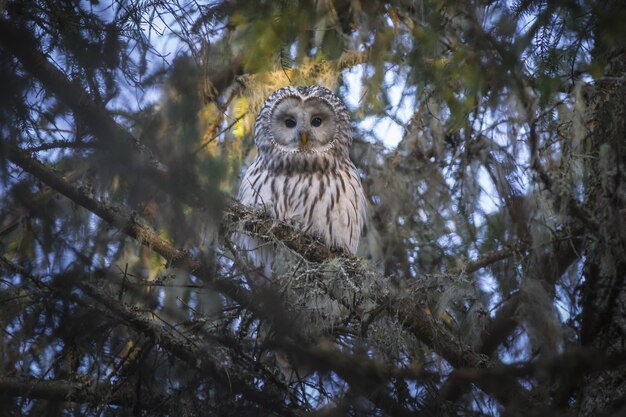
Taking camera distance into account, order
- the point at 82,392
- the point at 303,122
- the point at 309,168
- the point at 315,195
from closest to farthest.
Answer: the point at 82,392 → the point at 315,195 → the point at 309,168 → the point at 303,122

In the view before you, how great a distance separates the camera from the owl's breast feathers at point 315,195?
4664 millimetres

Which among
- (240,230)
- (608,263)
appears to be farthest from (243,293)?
(608,263)

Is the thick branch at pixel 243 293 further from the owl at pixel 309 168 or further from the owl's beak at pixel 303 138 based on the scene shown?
the owl's beak at pixel 303 138

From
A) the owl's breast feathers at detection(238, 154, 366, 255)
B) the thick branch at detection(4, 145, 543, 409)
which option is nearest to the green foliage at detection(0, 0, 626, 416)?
the thick branch at detection(4, 145, 543, 409)

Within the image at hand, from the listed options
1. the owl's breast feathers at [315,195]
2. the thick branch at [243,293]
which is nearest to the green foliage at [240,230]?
the thick branch at [243,293]

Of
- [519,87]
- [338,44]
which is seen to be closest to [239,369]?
[519,87]

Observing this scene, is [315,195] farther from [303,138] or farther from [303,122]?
[303,122]

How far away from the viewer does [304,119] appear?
5199mm

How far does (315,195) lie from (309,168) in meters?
0.30

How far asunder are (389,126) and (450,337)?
2345 mm

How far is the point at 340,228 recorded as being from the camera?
4684 millimetres

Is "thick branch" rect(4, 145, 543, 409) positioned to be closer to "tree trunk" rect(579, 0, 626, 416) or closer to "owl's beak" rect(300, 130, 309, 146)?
"tree trunk" rect(579, 0, 626, 416)

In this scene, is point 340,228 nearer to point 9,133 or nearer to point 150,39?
point 150,39

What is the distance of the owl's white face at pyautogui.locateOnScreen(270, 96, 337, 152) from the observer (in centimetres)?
515
